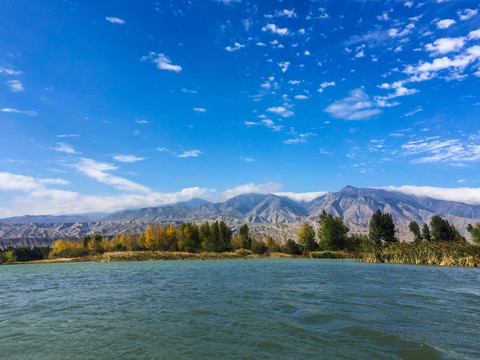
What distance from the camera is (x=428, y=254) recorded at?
5775 centimetres

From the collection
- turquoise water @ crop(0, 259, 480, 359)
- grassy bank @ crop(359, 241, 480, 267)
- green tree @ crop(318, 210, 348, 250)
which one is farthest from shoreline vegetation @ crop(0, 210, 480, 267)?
turquoise water @ crop(0, 259, 480, 359)

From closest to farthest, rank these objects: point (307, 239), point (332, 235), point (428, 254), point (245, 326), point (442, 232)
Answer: point (245, 326)
point (428, 254)
point (332, 235)
point (442, 232)
point (307, 239)

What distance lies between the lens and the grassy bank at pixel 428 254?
173 ft

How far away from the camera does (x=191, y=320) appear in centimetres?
1352

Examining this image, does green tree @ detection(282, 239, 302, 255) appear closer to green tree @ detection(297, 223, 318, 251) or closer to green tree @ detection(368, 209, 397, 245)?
green tree @ detection(297, 223, 318, 251)

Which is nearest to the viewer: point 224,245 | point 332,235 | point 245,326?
point 245,326

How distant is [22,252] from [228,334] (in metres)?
156

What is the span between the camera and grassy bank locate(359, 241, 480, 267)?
5262cm

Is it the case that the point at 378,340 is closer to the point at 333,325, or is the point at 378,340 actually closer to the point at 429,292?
the point at 333,325

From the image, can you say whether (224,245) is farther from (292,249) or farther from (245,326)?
(245,326)

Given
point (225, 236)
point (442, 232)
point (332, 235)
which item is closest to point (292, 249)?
point (332, 235)

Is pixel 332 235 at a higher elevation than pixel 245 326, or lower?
lower

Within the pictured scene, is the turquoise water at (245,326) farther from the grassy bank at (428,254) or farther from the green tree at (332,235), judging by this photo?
the green tree at (332,235)

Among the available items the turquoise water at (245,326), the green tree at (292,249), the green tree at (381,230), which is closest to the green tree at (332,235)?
the green tree at (292,249)
